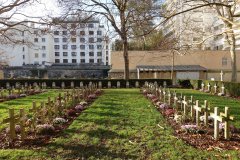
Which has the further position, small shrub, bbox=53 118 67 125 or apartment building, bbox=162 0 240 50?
apartment building, bbox=162 0 240 50

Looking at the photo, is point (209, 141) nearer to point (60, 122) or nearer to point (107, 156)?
→ point (107, 156)

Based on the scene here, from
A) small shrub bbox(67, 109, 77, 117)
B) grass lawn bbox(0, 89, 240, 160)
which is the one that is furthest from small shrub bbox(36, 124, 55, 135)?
small shrub bbox(67, 109, 77, 117)

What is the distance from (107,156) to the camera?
7871 millimetres

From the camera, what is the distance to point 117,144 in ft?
29.4

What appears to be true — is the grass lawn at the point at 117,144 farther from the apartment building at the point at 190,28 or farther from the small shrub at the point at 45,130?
the apartment building at the point at 190,28

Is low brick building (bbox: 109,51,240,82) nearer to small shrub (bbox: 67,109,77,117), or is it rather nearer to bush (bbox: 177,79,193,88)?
bush (bbox: 177,79,193,88)

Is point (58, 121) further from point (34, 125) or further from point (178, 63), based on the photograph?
point (178, 63)

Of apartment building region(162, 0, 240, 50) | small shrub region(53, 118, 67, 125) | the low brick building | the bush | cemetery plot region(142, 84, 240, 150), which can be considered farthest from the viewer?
the low brick building

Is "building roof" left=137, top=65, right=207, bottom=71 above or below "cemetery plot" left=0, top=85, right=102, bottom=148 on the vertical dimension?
above

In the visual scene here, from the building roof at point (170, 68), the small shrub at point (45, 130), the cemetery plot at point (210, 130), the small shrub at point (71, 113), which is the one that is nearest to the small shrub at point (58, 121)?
the small shrub at point (45, 130)

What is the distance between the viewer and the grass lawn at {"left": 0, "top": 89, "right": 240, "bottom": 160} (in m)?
7.95

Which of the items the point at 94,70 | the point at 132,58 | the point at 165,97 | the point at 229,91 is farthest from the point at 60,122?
the point at 94,70

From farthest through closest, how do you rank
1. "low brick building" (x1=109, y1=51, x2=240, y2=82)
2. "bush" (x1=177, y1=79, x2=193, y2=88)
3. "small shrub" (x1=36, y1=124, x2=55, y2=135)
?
"low brick building" (x1=109, y1=51, x2=240, y2=82)
"bush" (x1=177, y1=79, x2=193, y2=88)
"small shrub" (x1=36, y1=124, x2=55, y2=135)

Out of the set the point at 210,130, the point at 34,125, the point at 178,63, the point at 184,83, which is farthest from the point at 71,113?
the point at 178,63
